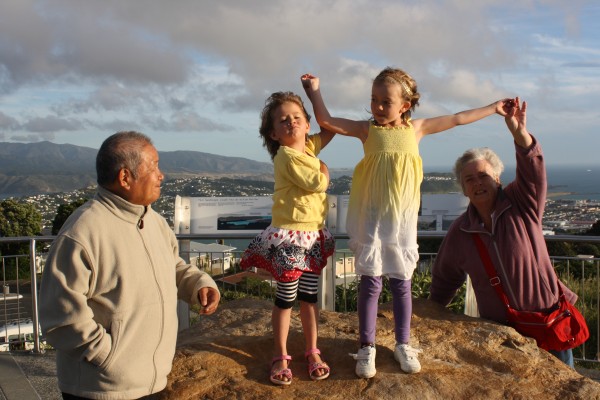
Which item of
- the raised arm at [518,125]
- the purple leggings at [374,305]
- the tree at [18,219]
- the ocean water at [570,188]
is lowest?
the tree at [18,219]

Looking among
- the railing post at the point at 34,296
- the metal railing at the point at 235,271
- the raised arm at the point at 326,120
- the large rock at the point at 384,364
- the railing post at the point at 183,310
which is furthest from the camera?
the railing post at the point at 34,296

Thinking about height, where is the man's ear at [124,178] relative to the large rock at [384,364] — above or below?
above

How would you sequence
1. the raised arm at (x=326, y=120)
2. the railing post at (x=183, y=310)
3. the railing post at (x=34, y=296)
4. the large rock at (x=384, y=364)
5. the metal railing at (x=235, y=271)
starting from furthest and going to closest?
1. the railing post at (x=34, y=296)
2. the railing post at (x=183, y=310)
3. the metal railing at (x=235, y=271)
4. the raised arm at (x=326, y=120)
5. the large rock at (x=384, y=364)

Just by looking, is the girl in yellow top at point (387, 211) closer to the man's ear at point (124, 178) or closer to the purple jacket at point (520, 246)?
the purple jacket at point (520, 246)

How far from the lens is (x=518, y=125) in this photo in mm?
4043

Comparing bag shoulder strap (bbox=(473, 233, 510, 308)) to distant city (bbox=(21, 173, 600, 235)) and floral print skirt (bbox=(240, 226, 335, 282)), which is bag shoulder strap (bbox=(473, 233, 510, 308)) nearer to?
distant city (bbox=(21, 173, 600, 235))

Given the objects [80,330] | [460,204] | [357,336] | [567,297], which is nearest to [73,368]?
[80,330]

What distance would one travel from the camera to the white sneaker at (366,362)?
3539mm

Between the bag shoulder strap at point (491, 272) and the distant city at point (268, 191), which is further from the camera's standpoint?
the distant city at point (268, 191)

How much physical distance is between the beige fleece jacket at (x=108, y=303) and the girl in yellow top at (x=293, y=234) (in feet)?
2.74

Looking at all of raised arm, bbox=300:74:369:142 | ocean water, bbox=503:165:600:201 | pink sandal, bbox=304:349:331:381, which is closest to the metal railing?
ocean water, bbox=503:165:600:201

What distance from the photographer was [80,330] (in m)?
2.53

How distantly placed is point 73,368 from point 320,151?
2.00m

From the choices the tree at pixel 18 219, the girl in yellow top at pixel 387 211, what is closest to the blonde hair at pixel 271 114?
the girl in yellow top at pixel 387 211
